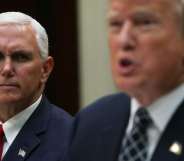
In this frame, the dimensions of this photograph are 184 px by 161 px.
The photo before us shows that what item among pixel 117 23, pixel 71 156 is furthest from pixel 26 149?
pixel 117 23

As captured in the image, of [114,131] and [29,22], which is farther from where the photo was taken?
[29,22]

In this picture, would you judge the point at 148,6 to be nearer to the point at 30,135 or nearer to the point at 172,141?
the point at 172,141

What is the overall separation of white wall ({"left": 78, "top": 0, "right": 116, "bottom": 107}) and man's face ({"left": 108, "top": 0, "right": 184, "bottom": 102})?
3.24 metres

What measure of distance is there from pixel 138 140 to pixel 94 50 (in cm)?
332

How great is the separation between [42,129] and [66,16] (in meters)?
2.57

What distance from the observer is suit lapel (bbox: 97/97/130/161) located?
1734mm

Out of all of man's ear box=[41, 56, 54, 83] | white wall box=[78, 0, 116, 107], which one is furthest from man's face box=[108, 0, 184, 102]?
white wall box=[78, 0, 116, 107]

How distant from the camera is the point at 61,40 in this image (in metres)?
5.36

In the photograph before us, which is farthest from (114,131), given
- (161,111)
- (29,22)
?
(29,22)

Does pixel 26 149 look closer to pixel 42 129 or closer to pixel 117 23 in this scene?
pixel 42 129

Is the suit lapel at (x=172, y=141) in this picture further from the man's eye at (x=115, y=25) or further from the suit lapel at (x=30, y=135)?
the suit lapel at (x=30, y=135)

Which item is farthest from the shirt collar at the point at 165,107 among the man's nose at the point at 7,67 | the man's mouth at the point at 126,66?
the man's nose at the point at 7,67

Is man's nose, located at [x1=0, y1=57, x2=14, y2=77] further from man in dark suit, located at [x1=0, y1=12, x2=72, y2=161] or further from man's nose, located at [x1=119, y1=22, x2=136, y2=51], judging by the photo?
man's nose, located at [x1=119, y1=22, x2=136, y2=51]

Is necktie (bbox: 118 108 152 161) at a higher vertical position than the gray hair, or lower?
higher
